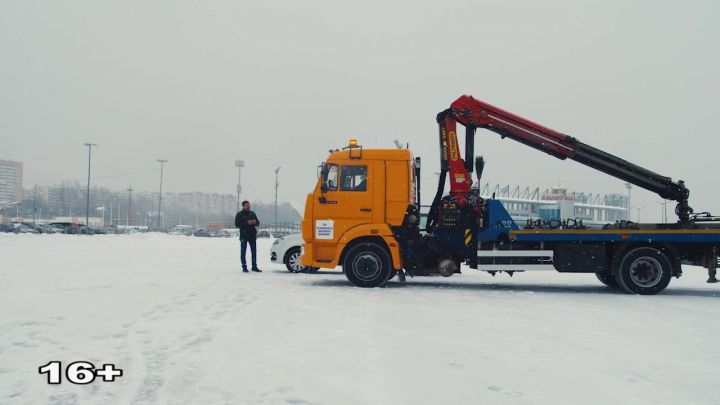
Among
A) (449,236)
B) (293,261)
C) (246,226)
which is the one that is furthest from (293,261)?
(449,236)

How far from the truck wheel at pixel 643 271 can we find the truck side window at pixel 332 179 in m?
5.78

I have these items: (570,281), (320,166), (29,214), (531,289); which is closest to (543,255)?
(531,289)

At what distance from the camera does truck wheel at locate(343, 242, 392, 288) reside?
10.3 meters

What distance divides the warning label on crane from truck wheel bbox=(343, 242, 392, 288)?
542mm

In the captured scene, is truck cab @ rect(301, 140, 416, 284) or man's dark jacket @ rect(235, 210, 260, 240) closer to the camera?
truck cab @ rect(301, 140, 416, 284)

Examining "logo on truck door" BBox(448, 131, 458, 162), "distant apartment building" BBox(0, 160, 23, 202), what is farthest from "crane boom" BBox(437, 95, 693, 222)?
"distant apartment building" BBox(0, 160, 23, 202)

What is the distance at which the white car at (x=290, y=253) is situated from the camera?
13703mm

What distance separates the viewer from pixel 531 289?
10.9 metres

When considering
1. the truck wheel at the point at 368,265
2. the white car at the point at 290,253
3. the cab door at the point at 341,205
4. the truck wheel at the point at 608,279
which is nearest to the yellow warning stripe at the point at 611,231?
the truck wheel at the point at 608,279

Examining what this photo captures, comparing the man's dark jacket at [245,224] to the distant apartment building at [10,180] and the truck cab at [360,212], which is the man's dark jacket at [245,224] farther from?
the distant apartment building at [10,180]

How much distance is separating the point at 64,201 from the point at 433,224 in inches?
5551

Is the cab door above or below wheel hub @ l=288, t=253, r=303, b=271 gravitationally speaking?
above

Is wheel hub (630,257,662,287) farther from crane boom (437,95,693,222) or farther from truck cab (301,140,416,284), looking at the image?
truck cab (301,140,416,284)

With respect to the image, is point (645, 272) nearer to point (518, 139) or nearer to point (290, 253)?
point (518, 139)
